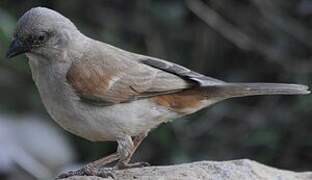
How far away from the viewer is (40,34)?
5.74m

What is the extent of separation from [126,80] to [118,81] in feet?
0.20

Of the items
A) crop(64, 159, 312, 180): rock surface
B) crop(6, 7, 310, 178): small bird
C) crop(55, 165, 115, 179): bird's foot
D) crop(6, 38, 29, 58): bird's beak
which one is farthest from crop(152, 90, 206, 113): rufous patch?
crop(6, 38, 29, 58): bird's beak

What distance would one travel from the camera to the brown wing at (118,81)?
580 centimetres

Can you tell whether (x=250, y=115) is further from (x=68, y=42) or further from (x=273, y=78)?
(x=68, y=42)

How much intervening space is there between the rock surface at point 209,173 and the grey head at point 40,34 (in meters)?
0.94

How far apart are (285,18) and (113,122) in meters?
3.94

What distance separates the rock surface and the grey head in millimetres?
941

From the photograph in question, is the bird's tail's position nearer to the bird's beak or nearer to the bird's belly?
the bird's belly

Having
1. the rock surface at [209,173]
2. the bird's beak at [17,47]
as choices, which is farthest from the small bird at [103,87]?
the rock surface at [209,173]

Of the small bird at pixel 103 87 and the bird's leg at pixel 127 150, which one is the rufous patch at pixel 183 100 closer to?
the small bird at pixel 103 87

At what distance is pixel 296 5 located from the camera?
29.8 feet

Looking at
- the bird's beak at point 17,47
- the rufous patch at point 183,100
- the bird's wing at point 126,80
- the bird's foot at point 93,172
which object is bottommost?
the bird's foot at point 93,172

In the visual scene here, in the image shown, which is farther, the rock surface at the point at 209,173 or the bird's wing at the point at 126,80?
the bird's wing at the point at 126,80

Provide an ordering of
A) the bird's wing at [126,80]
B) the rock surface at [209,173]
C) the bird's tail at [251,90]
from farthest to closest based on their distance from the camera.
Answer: the bird's tail at [251,90] → the bird's wing at [126,80] → the rock surface at [209,173]
